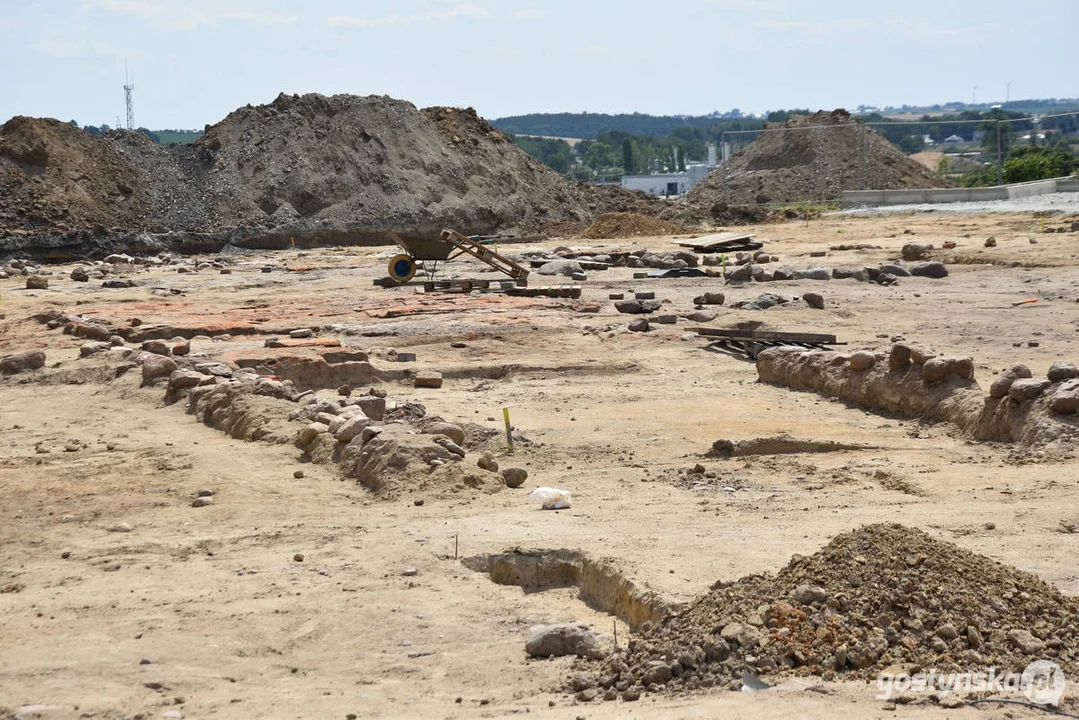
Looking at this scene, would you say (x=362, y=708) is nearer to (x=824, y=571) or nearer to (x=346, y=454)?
(x=824, y=571)

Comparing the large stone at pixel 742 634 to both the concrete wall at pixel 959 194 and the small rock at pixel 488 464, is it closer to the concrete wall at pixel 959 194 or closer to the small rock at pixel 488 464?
the small rock at pixel 488 464

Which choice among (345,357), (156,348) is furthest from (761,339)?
(156,348)

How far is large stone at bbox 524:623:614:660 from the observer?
507cm

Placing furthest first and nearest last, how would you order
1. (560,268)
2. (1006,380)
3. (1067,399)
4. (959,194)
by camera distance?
(959,194) < (560,268) < (1006,380) < (1067,399)

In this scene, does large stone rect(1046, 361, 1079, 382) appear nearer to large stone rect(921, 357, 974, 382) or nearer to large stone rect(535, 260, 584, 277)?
large stone rect(921, 357, 974, 382)

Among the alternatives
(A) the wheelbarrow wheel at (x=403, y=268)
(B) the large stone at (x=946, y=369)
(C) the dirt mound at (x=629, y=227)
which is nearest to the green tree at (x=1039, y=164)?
(C) the dirt mound at (x=629, y=227)

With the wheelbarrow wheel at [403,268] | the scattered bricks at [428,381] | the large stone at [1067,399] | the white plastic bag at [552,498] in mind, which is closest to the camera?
the white plastic bag at [552,498]

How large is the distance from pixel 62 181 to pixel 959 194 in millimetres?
23568

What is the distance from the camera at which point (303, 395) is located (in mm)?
10977

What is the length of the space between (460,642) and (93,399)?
7.20 metres

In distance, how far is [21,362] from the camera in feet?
42.4

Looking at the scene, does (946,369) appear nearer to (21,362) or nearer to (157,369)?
(157,369)

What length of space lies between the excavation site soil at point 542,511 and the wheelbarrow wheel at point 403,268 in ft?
15.3

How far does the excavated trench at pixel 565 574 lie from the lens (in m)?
5.69
